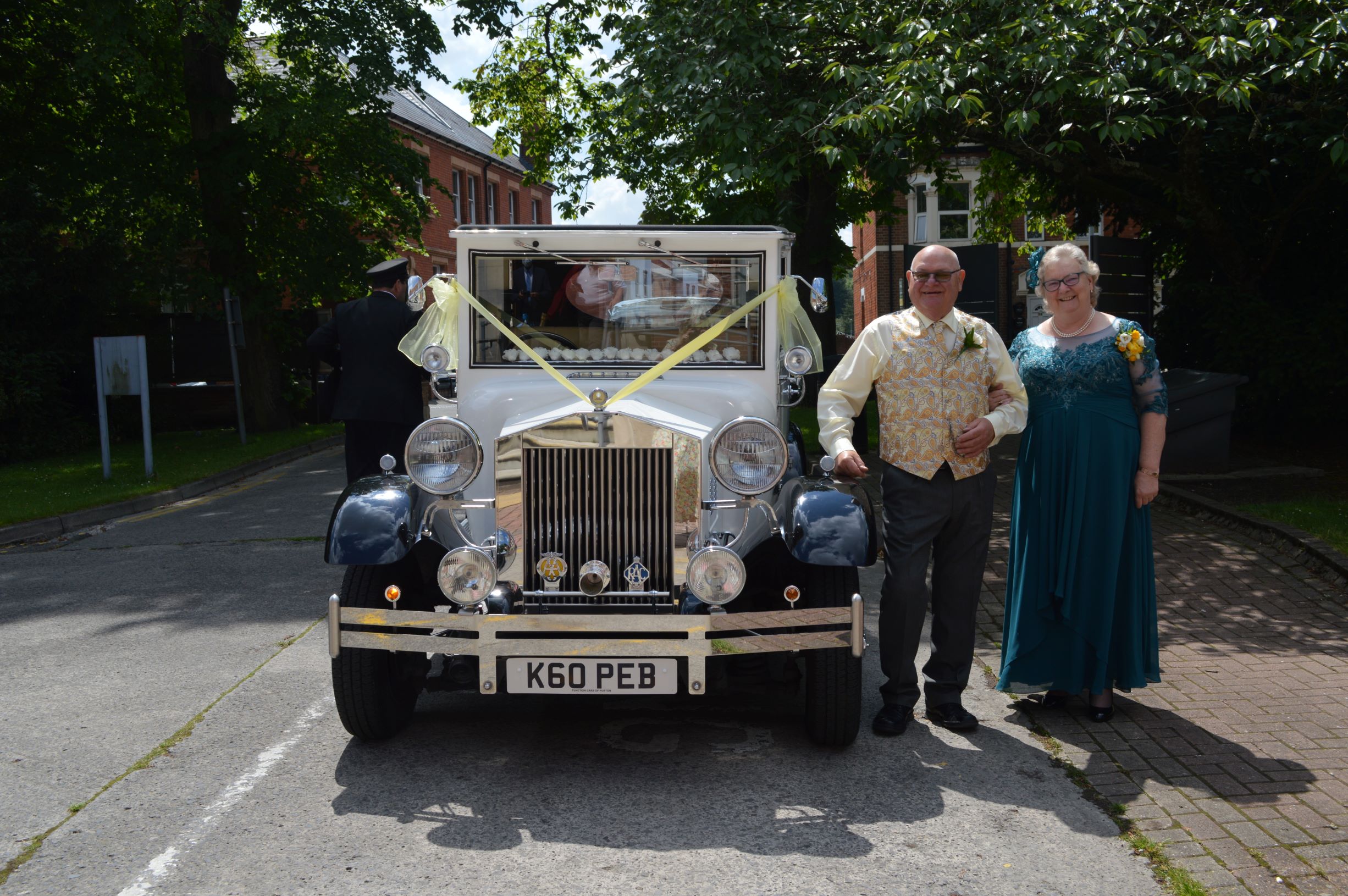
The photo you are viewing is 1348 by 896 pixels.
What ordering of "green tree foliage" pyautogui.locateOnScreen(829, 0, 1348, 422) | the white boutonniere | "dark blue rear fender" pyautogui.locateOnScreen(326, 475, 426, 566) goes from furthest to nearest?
"green tree foliage" pyautogui.locateOnScreen(829, 0, 1348, 422)
the white boutonniere
"dark blue rear fender" pyautogui.locateOnScreen(326, 475, 426, 566)

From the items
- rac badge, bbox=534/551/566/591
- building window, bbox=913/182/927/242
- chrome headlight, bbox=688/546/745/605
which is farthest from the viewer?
building window, bbox=913/182/927/242

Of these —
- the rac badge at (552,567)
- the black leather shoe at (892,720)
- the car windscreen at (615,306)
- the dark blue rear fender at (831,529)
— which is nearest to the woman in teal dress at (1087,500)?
the black leather shoe at (892,720)

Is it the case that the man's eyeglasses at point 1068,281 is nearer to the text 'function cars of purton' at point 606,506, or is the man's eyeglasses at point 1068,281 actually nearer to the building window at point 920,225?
the text 'function cars of purton' at point 606,506

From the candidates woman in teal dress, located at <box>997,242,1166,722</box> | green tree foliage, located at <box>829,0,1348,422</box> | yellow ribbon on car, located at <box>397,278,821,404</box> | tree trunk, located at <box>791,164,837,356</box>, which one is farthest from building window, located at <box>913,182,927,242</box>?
woman in teal dress, located at <box>997,242,1166,722</box>

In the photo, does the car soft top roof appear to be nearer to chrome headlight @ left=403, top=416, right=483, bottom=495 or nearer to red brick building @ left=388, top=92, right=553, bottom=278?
chrome headlight @ left=403, top=416, right=483, bottom=495

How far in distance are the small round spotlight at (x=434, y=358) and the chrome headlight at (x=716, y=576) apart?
1.66 metres

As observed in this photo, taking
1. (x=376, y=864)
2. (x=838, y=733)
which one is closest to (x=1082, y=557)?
(x=838, y=733)

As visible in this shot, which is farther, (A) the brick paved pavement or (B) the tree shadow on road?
(B) the tree shadow on road

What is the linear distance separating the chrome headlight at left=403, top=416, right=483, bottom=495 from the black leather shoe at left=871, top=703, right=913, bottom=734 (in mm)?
1950

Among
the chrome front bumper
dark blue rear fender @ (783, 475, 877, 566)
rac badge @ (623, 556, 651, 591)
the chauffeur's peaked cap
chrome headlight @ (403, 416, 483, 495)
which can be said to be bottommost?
the chrome front bumper

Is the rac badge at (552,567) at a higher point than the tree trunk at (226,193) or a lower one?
lower

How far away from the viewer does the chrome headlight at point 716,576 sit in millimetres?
4254

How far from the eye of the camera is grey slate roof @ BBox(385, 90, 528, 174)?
39.4 m

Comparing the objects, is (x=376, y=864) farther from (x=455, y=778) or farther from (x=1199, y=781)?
(x=1199, y=781)
